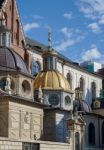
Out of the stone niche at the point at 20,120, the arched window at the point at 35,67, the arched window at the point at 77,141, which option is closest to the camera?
the stone niche at the point at 20,120

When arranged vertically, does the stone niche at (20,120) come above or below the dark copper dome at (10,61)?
below

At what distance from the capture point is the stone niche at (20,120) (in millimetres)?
44281

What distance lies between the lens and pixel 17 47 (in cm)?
6009

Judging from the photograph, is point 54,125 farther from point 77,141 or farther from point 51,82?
point 51,82

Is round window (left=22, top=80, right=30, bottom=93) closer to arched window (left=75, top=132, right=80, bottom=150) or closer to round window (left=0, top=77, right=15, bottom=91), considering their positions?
round window (left=0, top=77, right=15, bottom=91)

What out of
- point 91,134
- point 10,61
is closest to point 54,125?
point 10,61

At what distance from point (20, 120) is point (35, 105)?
3.38m

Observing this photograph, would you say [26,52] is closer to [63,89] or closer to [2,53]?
[63,89]

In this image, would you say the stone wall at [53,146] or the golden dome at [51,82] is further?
the golden dome at [51,82]

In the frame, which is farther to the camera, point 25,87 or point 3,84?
point 25,87

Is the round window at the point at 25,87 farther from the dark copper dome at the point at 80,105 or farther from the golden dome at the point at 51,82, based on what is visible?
the dark copper dome at the point at 80,105

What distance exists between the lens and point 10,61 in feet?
160

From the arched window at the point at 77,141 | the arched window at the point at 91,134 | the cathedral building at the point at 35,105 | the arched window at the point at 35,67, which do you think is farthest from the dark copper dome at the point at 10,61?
the arched window at the point at 91,134

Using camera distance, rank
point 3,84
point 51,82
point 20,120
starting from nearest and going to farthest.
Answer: point 20,120 < point 3,84 < point 51,82
